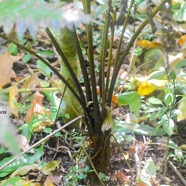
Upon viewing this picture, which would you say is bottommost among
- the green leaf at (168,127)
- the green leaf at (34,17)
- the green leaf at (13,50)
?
the green leaf at (168,127)

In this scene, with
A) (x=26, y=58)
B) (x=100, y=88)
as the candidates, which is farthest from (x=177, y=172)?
(x=26, y=58)

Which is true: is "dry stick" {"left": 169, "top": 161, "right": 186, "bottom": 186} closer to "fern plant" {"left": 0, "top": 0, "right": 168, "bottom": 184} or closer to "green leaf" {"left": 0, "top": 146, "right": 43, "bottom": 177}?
"fern plant" {"left": 0, "top": 0, "right": 168, "bottom": 184}

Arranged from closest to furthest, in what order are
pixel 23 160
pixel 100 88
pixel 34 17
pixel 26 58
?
pixel 34 17, pixel 100 88, pixel 23 160, pixel 26 58

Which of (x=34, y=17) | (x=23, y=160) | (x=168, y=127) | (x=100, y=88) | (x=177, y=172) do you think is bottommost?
(x=177, y=172)

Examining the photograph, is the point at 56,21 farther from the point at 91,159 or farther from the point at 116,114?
the point at 116,114

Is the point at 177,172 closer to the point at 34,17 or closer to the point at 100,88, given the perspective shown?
the point at 100,88

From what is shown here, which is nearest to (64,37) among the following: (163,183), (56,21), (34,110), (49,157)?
(34,110)

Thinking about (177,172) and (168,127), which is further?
(177,172)

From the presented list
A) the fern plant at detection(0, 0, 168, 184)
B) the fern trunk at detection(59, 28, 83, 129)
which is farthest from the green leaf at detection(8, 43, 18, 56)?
the fern plant at detection(0, 0, 168, 184)

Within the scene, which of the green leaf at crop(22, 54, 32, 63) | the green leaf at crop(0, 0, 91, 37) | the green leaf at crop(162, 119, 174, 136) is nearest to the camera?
the green leaf at crop(0, 0, 91, 37)

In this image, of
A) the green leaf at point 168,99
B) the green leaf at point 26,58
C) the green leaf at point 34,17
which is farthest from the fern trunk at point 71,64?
the green leaf at point 34,17

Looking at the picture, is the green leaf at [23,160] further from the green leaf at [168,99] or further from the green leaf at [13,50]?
the green leaf at [13,50]
